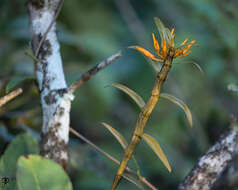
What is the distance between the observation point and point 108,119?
152 centimetres

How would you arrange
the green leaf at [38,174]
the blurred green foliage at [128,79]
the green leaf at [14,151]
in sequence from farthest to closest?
1. the blurred green foliage at [128,79]
2. the green leaf at [14,151]
3. the green leaf at [38,174]

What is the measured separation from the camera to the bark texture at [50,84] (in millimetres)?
426

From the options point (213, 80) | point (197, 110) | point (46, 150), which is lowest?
point (197, 110)

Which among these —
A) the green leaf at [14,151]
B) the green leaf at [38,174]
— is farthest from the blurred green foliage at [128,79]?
the green leaf at [38,174]

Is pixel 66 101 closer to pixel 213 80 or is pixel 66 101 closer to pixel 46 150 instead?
pixel 46 150

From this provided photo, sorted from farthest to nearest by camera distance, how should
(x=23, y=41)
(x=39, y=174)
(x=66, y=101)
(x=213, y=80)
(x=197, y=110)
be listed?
(x=213, y=80)
(x=197, y=110)
(x=23, y=41)
(x=66, y=101)
(x=39, y=174)

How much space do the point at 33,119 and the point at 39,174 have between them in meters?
0.40

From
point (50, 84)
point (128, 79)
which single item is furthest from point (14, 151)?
point (128, 79)

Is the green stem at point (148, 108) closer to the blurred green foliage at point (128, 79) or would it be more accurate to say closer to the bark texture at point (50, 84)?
the bark texture at point (50, 84)

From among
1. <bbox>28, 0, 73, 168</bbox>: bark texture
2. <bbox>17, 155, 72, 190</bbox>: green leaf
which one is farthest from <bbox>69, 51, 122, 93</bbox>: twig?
<bbox>17, 155, 72, 190</bbox>: green leaf

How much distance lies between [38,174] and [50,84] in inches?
5.7

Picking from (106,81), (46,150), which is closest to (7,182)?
(46,150)

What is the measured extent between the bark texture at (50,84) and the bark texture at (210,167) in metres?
0.17

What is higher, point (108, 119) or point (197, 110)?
point (197, 110)
